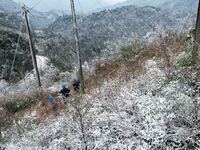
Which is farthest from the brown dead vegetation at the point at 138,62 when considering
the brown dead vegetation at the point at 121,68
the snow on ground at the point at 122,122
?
the snow on ground at the point at 122,122

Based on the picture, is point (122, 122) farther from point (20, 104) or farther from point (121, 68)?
point (20, 104)

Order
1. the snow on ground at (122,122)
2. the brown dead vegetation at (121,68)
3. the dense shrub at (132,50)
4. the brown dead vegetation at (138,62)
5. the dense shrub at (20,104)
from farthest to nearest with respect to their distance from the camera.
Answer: the dense shrub at (20,104) → the dense shrub at (132,50) → the brown dead vegetation at (121,68) → the brown dead vegetation at (138,62) → the snow on ground at (122,122)

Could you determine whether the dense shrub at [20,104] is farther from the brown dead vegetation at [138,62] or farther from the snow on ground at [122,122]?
the snow on ground at [122,122]

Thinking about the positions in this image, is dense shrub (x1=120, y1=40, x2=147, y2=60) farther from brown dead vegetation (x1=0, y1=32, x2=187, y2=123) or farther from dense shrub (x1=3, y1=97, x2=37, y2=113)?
dense shrub (x1=3, y1=97, x2=37, y2=113)

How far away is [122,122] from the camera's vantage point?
453 inches

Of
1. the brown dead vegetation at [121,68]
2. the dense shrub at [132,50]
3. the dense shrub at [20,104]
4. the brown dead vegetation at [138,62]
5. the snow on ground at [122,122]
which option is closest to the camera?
the snow on ground at [122,122]

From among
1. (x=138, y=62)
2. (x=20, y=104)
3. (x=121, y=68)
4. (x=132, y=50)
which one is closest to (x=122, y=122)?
(x=121, y=68)

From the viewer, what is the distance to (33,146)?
42.1ft

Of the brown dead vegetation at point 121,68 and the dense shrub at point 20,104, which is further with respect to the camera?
the dense shrub at point 20,104

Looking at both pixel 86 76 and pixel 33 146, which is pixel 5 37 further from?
pixel 33 146

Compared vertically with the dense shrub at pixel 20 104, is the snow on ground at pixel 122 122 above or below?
above

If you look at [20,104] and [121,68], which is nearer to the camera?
[121,68]

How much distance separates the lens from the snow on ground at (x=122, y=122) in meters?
10.5

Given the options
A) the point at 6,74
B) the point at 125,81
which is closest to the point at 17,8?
the point at 125,81
